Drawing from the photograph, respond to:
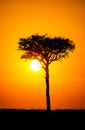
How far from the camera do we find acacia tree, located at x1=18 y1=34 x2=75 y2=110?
37.1 meters

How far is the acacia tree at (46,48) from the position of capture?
37062 millimetres

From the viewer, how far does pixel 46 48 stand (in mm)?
37281
